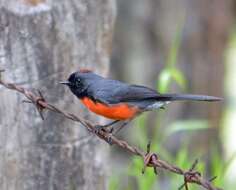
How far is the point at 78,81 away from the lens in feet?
13.9

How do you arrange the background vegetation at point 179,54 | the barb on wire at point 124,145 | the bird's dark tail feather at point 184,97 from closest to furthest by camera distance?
1. the barb on wire at point 124,145
2. the bird's dark tail feather at point 184,97
3. the background vegetation at point 179,54

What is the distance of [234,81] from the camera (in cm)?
1386

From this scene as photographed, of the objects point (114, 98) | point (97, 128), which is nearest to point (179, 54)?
point (114, 98)

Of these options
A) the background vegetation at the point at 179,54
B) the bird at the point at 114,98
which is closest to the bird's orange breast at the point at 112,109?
the bird at the point at 114,98

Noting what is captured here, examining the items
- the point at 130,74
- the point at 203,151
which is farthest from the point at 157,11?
the point at 203,151

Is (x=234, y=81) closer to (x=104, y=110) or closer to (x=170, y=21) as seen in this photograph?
(x=170, y=21)

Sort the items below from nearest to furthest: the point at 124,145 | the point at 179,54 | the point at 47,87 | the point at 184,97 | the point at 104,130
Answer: the point at 124,145, the point at 184,97, the point at 47,87, the point at 104,130, the point at 179,54

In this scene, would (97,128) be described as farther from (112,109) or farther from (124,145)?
(124,145)

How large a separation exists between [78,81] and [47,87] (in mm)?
165

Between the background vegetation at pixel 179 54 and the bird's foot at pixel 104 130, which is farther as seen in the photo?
the background vegetation at pixel 179 54

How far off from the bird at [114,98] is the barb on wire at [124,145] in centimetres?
13

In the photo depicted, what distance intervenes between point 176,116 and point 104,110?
416 centimetres

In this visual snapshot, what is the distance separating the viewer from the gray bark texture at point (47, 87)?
4098 mm

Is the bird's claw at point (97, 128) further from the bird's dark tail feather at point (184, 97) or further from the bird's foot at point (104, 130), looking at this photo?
Answer: the bird's dark tail feather at point (184, 97)
